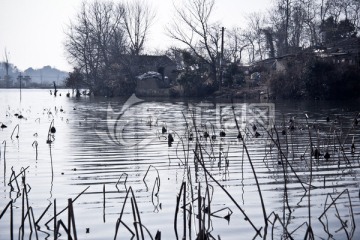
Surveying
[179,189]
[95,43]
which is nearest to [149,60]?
[95,43]

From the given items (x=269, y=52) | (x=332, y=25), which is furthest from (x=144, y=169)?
(x=269, y=52)

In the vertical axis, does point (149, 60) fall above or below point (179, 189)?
above

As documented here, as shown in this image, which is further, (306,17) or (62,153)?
(306,17)

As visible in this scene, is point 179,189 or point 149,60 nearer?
point 179,189

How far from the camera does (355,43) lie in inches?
2036

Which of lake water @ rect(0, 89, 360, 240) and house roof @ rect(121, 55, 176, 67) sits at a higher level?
house roof @ rect(121, 55, 176, 67)

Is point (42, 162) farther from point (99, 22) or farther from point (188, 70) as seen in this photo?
point (99, 22)

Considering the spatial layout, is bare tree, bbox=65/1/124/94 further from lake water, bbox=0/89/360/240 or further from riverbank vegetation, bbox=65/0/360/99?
lake water, bbox=0/89/360/240

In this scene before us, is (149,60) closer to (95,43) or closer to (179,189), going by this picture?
(95,43)

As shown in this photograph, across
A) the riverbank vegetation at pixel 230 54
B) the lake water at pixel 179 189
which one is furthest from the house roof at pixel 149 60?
the lake water at pixel 179 189

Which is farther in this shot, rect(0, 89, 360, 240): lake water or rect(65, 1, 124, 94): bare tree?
rect(65, 1, 124, 94): bare tree

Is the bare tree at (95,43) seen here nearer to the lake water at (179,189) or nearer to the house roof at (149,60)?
the house roof at (149,60)

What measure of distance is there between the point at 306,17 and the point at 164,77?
2185 centimetres

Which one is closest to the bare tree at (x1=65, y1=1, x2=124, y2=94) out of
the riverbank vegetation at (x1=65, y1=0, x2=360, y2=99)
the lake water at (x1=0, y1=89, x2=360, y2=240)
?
the riverbank vegetation at (x1=65, y1=0, x2=360, y2=99)
